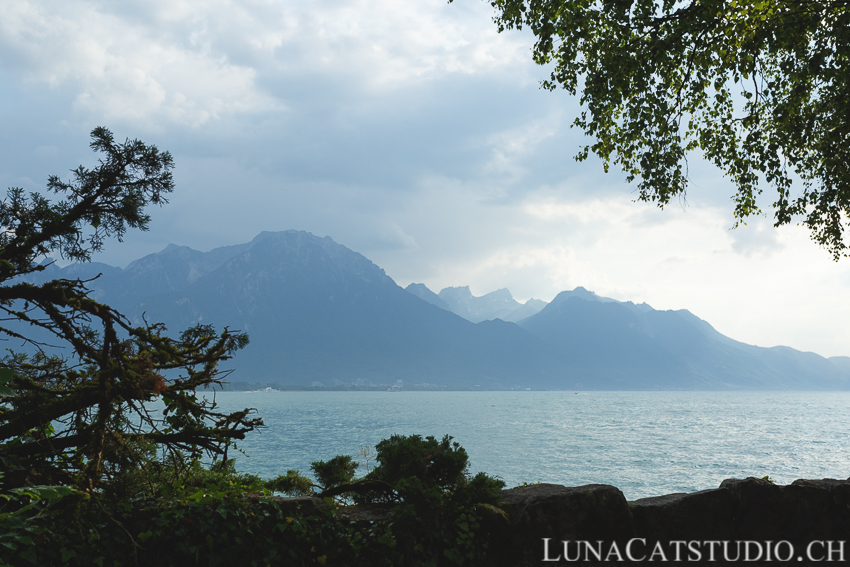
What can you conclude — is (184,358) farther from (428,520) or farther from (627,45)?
(627,45)

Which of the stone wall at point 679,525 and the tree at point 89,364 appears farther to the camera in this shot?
the stone wall at point 679,525

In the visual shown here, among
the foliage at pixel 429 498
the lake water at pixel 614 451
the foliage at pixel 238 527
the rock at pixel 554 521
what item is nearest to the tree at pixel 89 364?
the foliage at pixel 238 527

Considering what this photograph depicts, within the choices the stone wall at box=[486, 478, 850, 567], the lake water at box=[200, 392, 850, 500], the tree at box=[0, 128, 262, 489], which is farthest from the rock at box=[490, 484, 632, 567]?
the lake water at box=[200, 392, 850, 500]

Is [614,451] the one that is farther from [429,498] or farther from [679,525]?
[429,498]

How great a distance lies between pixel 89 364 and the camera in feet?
15.3

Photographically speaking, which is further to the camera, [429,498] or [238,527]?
[429,498]

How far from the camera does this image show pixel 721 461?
1875 inches

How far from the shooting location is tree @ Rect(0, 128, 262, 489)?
157 inches

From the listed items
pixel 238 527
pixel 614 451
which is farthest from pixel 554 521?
pixel 614 451

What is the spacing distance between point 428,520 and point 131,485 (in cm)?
316

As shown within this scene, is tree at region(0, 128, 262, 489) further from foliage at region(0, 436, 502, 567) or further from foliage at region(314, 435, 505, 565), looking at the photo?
foliage at region(314, 435, 505, 565)

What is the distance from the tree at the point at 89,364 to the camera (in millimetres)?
3982

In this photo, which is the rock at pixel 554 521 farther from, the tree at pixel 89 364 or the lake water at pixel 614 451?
the lake water at pixel 614 451

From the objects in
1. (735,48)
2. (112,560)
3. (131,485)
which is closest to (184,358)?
(131,485)
